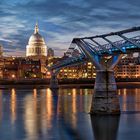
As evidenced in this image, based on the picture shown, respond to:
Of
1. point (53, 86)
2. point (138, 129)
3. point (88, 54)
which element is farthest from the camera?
point (53, 86)

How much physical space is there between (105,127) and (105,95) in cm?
873

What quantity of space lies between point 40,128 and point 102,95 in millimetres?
11650

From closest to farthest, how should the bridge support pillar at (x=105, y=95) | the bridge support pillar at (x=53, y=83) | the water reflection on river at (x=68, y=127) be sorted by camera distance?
the water reflection on river at (x=68, y=127) < the bridge support pillar at (x=105, y=95) < the bridge support pillar at (x=53, y=83)

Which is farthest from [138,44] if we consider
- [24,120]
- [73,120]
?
→ [24,120]

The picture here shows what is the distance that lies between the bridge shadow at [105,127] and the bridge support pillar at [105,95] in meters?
1.33

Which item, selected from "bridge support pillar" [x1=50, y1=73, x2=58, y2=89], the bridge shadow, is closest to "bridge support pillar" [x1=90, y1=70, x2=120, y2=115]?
the bridge shadow

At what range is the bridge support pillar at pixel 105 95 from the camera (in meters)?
59.7

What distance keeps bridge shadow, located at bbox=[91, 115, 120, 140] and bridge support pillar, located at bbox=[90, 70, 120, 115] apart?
4.36 feet

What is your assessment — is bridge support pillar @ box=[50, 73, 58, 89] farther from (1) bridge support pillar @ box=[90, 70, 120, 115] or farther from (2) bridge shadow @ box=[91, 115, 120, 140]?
(2) bridge shadow @ box=[91, 115, 120, 140]

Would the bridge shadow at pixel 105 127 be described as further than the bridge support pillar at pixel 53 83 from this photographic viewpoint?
No

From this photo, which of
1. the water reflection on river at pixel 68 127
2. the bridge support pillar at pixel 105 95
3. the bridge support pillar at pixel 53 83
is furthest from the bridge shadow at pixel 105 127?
the bridge support pillar at pixel 53 83

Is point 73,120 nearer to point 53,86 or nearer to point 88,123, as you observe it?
point 88,123

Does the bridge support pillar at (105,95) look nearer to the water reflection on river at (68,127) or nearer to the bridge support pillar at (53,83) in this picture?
the water reflection on river at (68,127)

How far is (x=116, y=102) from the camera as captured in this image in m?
60.3
